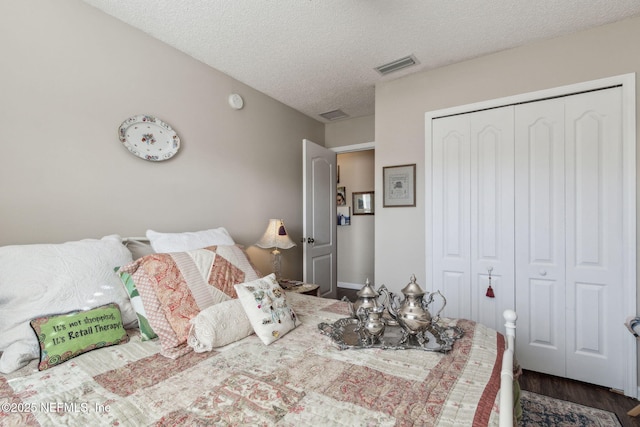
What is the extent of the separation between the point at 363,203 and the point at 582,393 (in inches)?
135

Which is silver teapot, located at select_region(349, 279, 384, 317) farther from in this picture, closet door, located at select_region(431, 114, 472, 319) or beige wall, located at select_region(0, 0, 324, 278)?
beige wall, located at select_region(0, 0, 324, 278)

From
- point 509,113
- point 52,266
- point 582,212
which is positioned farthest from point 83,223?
point 582,212

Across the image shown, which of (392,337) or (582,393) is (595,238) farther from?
(392,337)

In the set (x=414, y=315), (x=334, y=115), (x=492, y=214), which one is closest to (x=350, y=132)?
(x=334, y=115)

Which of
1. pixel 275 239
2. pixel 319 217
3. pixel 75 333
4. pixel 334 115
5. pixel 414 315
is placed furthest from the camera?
pixel 334 115

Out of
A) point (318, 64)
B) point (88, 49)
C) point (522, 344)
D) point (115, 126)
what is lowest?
point (522, 344)

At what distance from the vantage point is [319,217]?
11.9 ft

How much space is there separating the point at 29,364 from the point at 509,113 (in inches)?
127

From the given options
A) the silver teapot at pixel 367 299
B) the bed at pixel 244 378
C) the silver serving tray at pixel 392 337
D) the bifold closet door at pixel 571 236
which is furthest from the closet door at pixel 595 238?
the silver teapot at pixel 367 299

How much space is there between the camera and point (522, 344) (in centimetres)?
233

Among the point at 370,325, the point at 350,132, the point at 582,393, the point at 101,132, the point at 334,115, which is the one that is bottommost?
the point at 582,393

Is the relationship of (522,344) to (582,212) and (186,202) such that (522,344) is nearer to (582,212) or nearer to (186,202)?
(582,212)

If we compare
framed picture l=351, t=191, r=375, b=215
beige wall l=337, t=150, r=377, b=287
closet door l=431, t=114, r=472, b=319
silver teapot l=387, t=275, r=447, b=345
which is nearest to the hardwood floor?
closet door l=431, t=114, r=472, b=319

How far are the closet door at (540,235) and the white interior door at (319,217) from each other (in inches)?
A: 77.8
